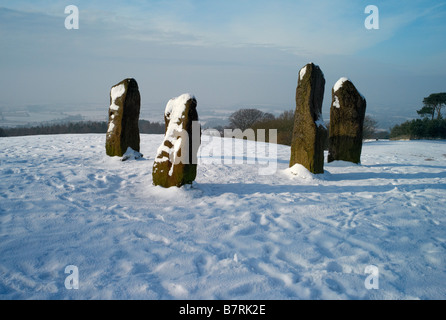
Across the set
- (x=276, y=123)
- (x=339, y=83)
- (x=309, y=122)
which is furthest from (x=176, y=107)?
(x=276, y=123)

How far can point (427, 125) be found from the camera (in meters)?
23.6

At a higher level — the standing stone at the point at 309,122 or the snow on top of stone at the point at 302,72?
the snow on top of stone at the point at 302,72

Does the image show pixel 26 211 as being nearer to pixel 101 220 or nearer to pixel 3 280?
pixel 101 220

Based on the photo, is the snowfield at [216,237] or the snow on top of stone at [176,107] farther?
the snow on top of stone at [176,107]

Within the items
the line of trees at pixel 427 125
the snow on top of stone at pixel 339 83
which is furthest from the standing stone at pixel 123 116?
the line of trees at pixel 427 125

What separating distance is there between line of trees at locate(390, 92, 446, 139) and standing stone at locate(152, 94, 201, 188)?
25.1 metres

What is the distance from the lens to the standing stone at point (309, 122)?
7.45 metres

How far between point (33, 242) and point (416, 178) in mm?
9253

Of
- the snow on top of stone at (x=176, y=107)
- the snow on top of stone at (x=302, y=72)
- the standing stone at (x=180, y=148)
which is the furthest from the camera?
the snow on top of stone at (x=302, y=72)

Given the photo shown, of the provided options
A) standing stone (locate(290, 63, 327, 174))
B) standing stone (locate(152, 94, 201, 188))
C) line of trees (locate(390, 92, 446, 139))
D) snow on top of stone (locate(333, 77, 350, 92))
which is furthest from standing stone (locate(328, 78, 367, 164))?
line of trees (locate(390, 92, 446, 139))

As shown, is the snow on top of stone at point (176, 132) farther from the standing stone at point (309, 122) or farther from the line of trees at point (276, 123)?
the line of trees at point (276, 123)

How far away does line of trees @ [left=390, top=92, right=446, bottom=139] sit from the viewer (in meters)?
23.2

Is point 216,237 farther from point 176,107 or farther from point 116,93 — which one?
point 116,93

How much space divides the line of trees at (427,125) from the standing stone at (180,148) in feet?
82.3
